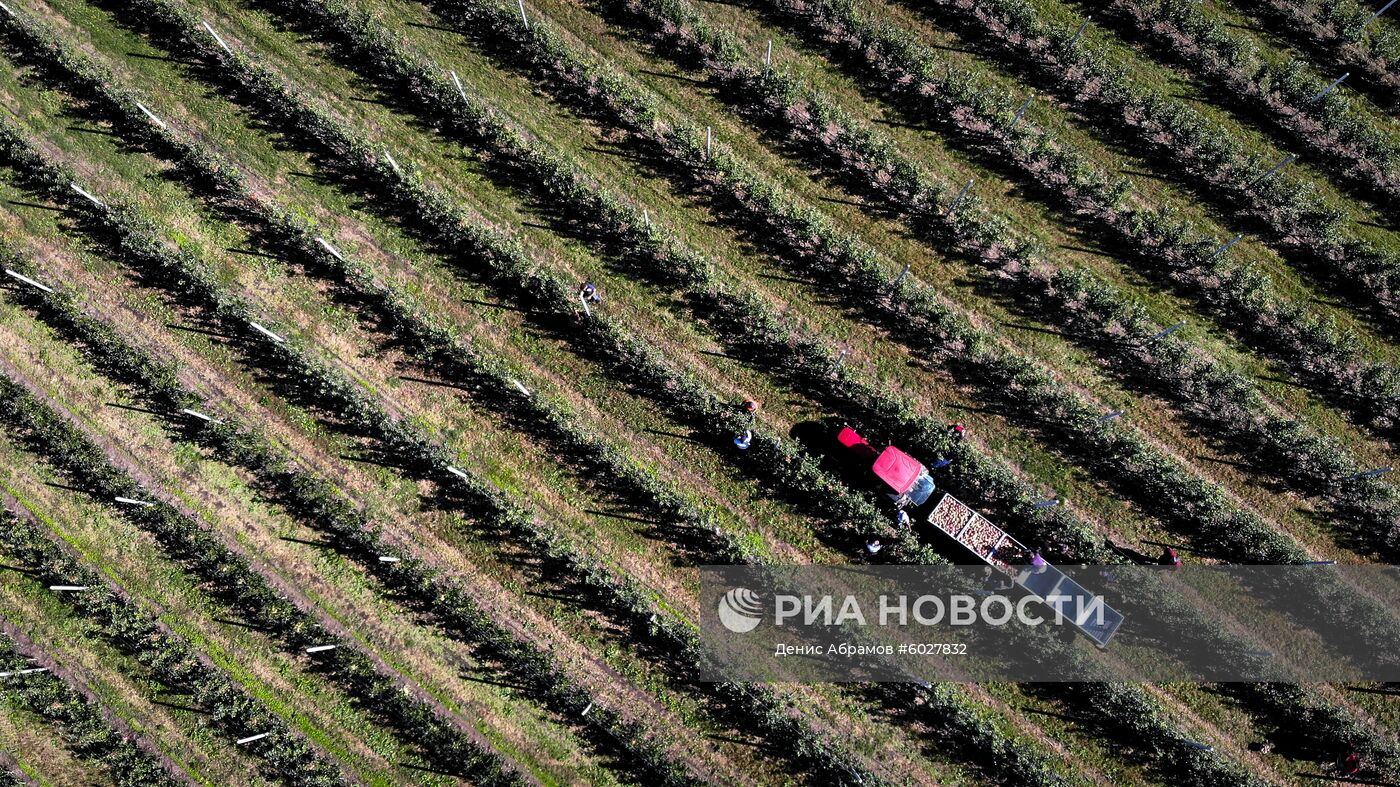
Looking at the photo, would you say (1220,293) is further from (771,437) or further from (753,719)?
(753,719)

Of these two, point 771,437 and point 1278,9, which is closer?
point 771,437

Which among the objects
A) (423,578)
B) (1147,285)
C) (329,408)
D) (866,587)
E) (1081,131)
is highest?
(1081,131)

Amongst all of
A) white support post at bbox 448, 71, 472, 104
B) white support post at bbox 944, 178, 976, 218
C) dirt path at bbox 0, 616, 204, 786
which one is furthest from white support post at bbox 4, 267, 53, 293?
white support post at bbox 944, 178, 976, 218

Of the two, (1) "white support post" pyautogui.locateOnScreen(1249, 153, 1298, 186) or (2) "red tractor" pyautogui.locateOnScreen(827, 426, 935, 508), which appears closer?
(2) "red tractor" pyautogui.locateOnScreen(827, 426, 935, 508)

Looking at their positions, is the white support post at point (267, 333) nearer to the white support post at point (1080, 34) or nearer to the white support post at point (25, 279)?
the white support post at point (25, 279)

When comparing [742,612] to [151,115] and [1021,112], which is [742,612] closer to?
[1021,112]

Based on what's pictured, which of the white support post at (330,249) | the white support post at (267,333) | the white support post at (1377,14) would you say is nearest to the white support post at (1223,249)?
the white support post at (1377,14)

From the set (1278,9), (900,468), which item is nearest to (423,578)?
(900,468)

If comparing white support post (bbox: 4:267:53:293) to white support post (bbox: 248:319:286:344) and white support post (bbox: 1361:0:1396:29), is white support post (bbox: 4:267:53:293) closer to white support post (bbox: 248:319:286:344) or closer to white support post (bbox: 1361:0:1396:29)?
white support post (bbox: 248:319:286:344)
